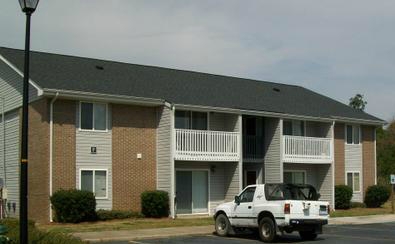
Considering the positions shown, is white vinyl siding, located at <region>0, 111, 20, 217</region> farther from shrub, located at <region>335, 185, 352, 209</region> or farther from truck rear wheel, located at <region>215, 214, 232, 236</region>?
shrub, located at <region>335, 185, 352, 209</region>

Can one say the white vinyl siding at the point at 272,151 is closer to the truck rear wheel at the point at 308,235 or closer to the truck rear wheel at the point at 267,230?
the truck rear wheel at the point at 308,235

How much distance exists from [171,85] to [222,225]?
40.1 ft

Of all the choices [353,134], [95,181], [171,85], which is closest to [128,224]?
[95,181]

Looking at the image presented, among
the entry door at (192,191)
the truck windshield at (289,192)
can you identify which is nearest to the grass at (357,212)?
the entry door at (192,191)

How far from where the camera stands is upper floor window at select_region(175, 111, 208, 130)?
3012 cm

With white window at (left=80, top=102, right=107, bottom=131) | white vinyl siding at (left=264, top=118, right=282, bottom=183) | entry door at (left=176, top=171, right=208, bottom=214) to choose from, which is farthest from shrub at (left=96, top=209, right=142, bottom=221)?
white vinyl siding at (left=264, top=118, right=282, bottom=183)

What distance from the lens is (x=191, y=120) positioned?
1202 inches

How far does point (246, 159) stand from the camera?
3284 centimetres

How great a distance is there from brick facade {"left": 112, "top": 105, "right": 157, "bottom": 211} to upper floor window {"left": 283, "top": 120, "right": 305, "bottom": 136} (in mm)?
8662

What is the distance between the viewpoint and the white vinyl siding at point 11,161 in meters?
28.5

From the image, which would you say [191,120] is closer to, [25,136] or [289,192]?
[289,192]

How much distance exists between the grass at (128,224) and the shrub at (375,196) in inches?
549

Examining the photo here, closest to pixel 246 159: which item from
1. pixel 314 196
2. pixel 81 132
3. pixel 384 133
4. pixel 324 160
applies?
pixel 324 160

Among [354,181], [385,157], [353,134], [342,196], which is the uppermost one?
[353,134]
